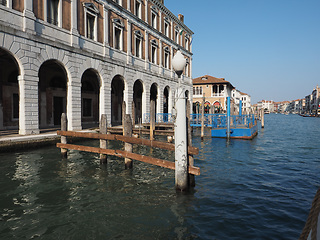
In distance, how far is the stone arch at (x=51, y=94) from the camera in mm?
16438

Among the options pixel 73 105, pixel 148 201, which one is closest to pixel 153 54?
pixel 73 105

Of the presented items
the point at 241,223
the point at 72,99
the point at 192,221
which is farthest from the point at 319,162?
the point at 72,99

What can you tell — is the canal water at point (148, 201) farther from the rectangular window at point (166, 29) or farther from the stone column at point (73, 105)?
the rectangular window at point (166, 29)

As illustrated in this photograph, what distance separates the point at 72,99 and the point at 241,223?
42.8 ft

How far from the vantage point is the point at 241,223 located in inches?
165

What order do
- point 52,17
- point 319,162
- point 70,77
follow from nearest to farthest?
point 319,162 → point 52,17 → point 70,77

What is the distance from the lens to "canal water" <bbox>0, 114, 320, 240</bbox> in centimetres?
393

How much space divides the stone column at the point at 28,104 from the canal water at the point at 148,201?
348cm

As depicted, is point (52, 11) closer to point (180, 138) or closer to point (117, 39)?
point (117, 39)

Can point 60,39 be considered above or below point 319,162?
above

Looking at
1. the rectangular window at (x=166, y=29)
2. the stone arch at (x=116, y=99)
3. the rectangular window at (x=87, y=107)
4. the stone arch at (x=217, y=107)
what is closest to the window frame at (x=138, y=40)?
the stone arch at (x=116, y=99)

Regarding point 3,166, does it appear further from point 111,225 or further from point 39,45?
point 39,45

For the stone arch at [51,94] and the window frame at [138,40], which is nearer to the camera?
the stone arch at [51,94]

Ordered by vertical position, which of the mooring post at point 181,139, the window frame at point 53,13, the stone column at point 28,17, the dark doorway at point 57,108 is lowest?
the mooring post at point 181,139
